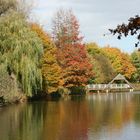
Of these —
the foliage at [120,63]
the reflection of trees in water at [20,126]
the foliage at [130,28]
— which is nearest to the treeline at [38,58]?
the reflection of trees in water at [20,126]

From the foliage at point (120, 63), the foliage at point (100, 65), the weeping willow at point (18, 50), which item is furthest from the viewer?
the foliage at point (120, 63)

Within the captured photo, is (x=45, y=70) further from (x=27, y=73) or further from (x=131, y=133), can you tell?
(x=131, y=133)

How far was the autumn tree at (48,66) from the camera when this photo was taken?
48.6 metres

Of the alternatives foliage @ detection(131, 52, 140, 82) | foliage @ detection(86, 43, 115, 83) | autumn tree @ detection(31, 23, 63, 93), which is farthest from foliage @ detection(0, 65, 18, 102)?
foliage @ detection(131, 52, 140, 82)

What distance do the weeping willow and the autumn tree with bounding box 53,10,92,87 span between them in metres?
18.0

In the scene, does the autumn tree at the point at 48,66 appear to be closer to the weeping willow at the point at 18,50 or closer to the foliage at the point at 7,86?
the weeping willow at the point at 18,50

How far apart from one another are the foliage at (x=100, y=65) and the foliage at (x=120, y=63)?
17.0 ft

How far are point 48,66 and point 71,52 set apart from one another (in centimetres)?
987

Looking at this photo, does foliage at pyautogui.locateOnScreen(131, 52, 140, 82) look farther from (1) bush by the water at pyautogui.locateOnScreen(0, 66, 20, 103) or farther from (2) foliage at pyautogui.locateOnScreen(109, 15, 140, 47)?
(2) foliage at pyautogui.locateOnScreen(109, 15, 140, 47)

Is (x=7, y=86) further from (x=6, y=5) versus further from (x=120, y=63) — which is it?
(x=120, y=63)

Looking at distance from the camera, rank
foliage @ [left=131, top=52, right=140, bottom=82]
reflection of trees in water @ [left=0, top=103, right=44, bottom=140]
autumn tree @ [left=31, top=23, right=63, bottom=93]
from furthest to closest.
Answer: foliage @ [left=131, top=52, right=140, bottom=82], autumn tree @ [left=31, top=23, right=63, bottom=93], reflection of trees in water @ [left=0, top=103, right=44, bottom=140]

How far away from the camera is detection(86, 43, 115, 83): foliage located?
249 ft

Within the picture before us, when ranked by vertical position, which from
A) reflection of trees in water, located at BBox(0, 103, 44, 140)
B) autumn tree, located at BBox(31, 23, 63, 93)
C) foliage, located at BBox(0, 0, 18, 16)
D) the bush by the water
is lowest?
reflection of trees in water, located at BBox(0, 103, 44, 140)

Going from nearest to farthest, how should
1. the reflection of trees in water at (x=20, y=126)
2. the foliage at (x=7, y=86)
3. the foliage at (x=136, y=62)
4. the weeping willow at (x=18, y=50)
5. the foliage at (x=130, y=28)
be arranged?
1. the foliage at (x=130, y=28)
2. the reflection of trees in water at (x=20, y=126)
3. the foliage at (x=7, y=86)
4. the weeping willow at (x=18, y=50)
5. the foliage at (x=136, y=62)
